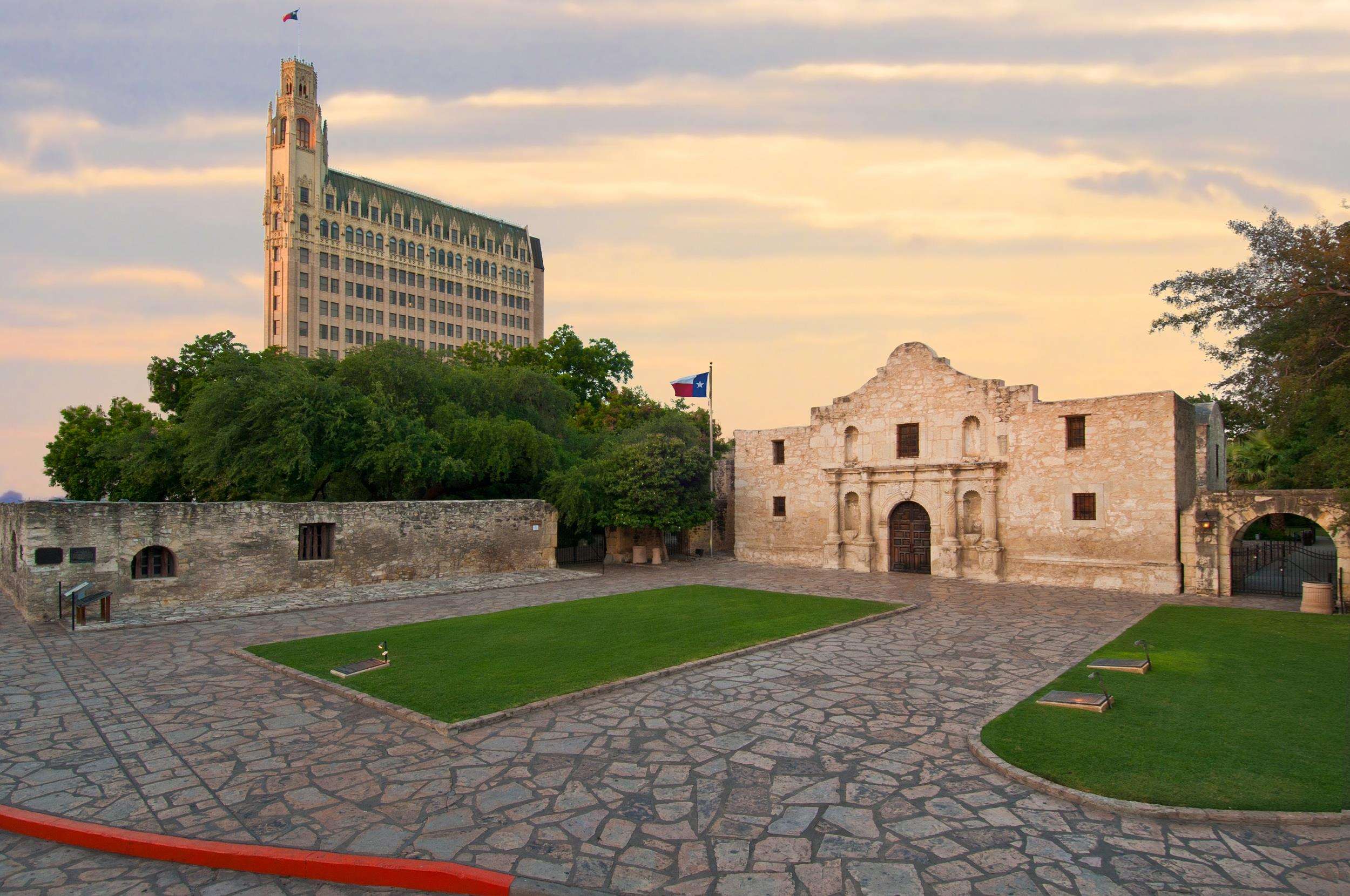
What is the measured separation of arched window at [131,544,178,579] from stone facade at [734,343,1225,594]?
750 inches

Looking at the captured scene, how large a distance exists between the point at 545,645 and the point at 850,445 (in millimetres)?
16887

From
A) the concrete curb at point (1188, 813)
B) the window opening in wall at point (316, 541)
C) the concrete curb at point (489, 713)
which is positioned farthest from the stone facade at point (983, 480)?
the concrete curb at point (1188, 813)

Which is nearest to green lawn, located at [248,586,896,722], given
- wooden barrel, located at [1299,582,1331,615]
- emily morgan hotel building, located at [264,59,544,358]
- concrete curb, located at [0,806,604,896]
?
concrete curb, located at [0,806,604,896]

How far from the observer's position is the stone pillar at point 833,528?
84.6ft

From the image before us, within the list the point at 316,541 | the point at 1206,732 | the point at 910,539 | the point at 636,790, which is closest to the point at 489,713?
the point at 636,790

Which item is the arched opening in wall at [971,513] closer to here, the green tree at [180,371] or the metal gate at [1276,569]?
the metal gate at [1276,569]

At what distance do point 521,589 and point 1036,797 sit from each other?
16176mm

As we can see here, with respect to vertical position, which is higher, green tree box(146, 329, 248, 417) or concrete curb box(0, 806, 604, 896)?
green tree box(146, 329, 248, 417)

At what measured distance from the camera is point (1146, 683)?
930cm

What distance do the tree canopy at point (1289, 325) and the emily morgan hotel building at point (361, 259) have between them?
6323 cm

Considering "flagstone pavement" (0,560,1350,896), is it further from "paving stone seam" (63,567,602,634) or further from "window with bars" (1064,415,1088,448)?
"window with bars" (1064,415,1088,448)

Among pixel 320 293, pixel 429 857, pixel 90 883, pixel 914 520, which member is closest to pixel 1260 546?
pixel 914 520

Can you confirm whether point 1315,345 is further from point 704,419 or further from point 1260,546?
point 704,419

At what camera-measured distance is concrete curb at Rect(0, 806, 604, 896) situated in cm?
476
